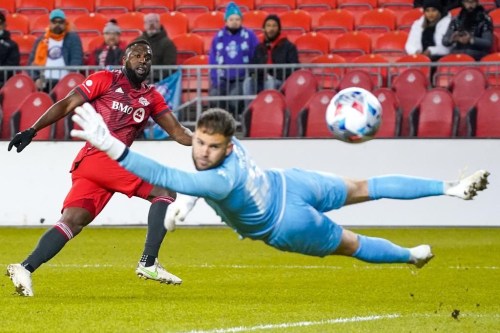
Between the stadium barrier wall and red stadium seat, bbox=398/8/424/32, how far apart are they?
12.6 ft

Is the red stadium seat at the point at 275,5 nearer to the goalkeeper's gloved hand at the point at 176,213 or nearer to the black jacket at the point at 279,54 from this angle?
the black jacket at the point at 279,54

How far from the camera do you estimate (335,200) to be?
327 inches

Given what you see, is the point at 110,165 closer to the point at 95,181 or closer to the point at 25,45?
the point at 95,181

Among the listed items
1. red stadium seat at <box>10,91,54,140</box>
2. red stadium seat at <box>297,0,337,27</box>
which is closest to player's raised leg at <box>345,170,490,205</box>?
red stadium seat at <box>10,91,54,140</box>

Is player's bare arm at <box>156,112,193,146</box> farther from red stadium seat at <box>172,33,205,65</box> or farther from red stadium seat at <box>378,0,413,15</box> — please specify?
red stadium seat at <box>378,0,413,15</box>

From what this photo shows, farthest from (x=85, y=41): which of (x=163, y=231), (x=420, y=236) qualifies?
(x=163, y=231)

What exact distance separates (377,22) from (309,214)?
506 inches

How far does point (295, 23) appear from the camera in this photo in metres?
20.6

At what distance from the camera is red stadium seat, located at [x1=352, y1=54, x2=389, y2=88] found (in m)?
17.6

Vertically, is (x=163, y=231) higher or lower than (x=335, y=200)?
lower

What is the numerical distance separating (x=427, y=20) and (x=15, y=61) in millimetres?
6406

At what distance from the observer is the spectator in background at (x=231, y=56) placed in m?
17.8

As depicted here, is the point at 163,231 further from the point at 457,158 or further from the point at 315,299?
the point at 457,158

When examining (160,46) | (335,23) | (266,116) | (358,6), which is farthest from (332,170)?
(358,6)
